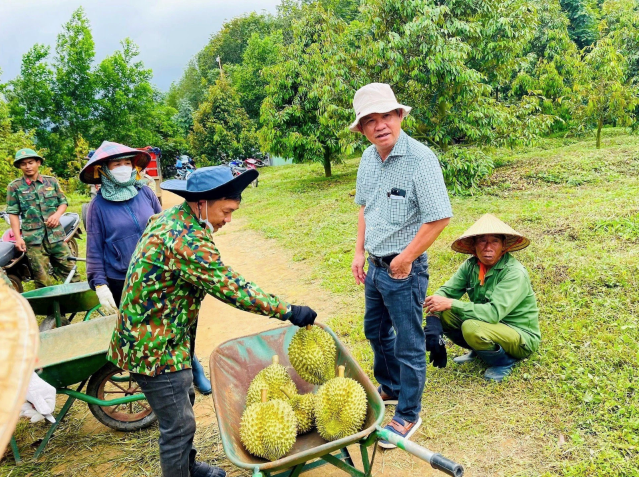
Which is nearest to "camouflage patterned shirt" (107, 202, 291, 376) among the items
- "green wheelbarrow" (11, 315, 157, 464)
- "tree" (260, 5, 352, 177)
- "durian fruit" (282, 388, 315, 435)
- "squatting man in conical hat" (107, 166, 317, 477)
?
"squatting man in conical hat" (107, 166, 317, 477)

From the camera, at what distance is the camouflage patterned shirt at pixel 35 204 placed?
225 inches

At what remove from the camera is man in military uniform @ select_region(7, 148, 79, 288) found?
18.6ft

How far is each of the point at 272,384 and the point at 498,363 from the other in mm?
1919

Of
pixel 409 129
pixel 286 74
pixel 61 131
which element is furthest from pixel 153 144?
pixel 409 129

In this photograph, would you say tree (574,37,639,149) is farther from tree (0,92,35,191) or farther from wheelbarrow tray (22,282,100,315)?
tree (0,92,35,191)

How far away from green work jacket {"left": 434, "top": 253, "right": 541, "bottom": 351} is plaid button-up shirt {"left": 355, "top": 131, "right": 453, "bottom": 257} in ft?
3.19

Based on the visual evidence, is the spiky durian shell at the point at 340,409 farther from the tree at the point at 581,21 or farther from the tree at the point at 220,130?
the tree at the point at 581,21

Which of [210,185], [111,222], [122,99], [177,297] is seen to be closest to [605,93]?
[111,222]

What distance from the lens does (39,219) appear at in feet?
19.3

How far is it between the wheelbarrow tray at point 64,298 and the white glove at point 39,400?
4.50ft

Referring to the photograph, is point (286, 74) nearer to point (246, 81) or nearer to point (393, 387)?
point (393, 387)

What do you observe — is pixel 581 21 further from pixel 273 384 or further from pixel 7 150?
pixel 273 384

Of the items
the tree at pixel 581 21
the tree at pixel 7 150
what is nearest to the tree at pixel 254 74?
the tree at pixel 581 21

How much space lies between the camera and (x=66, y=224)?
7.36 metres
